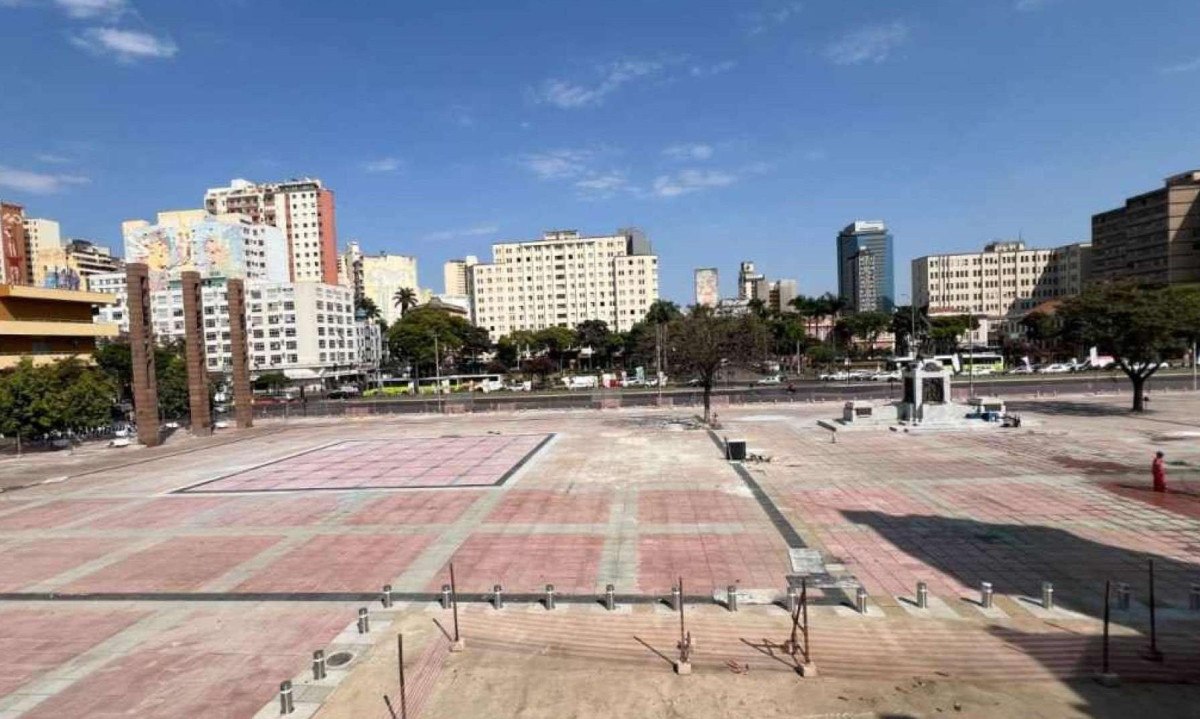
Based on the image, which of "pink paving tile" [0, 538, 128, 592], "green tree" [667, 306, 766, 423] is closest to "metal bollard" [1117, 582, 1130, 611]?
"pink paving tile" [0, 538, 128, 592]

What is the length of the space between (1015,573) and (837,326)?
125 meters

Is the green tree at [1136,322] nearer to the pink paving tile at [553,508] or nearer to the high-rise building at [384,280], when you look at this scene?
the pink paving tile at [553,508]

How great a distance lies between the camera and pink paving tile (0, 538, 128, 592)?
16109 millimetres

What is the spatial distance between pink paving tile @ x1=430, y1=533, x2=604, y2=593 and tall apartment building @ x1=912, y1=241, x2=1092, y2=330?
155667 millimetres

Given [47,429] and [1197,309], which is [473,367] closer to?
A: [47,429]

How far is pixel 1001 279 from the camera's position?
538ft

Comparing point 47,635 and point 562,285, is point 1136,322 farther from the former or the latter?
point 562,285

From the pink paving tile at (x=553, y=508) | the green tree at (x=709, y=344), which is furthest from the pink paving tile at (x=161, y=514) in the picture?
the green tree at (x=709, y=344)

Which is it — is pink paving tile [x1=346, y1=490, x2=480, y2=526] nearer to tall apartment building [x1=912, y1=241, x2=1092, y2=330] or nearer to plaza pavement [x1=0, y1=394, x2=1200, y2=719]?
plaza pavement [x1=0, y1=394, x2=1200, y2=719]

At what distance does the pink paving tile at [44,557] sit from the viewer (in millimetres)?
16109

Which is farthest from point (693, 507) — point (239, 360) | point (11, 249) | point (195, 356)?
point (11, 249)

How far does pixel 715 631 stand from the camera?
445 inches

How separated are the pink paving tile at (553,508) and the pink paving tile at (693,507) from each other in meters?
1.28

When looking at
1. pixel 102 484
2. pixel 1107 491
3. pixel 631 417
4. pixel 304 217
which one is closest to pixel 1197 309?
pixel 1107 491
